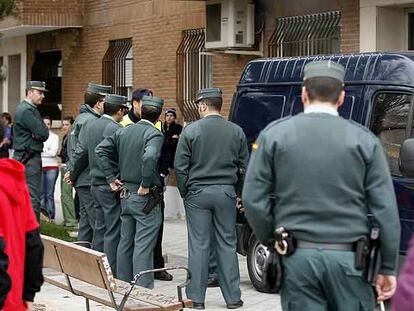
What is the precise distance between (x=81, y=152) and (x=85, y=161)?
0.47ft

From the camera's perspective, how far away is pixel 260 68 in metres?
10.6

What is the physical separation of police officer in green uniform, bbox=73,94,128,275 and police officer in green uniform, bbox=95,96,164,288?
49 cm

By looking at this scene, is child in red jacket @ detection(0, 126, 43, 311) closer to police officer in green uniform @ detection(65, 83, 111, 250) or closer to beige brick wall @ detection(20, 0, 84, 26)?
police officer in green uniform @ detection(65, 83, 111, 250)

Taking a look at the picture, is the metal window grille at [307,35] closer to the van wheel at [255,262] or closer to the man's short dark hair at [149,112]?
the van wheel at [255,262]

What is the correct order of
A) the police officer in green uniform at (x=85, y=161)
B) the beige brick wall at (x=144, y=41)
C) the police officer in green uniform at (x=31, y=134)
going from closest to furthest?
the police officer in green uniform at (x=85, y=161)
the police officer in green uniform at (x=31, y=134)
the beige brick wall at (x=144, y=41)

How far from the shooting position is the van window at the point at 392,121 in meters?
8.79

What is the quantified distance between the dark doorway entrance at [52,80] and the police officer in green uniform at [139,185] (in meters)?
12.1

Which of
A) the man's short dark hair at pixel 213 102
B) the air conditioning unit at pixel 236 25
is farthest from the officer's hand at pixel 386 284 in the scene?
the air conditioning unit at pixel 236 25

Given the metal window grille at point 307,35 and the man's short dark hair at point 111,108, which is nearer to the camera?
the man's short dark hair at point 111,108

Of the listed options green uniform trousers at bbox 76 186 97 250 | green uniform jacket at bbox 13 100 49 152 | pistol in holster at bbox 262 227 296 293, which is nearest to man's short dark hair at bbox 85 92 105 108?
green uniform trousers at bbox 76 186 97 250

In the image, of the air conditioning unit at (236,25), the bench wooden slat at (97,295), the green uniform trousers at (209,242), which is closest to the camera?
the bench wooden slat at (97,295)

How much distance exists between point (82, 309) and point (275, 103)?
277 centimetres

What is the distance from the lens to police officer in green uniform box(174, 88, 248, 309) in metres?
9.19

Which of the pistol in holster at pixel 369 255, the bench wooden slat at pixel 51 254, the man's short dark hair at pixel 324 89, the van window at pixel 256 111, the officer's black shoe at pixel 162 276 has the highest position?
the man's short dark hair at pixel 324 89
